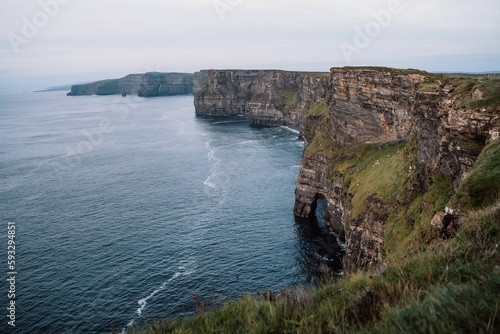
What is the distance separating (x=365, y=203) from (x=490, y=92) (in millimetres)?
23640

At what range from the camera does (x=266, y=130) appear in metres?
187

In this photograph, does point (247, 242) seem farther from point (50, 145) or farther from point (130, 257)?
point (50, 145)

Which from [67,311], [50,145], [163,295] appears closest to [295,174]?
[163,295]

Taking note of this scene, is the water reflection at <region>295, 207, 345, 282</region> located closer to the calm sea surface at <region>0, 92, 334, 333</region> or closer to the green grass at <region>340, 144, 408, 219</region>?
the calm sea surface at <region>0, 92, 334, 333</region>

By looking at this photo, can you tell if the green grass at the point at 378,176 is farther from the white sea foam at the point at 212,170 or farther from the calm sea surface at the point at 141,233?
the white sea foam at the point at 212,170

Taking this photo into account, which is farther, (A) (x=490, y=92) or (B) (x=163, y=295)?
(B) (x=163, y=295)

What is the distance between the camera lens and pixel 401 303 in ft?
32.3

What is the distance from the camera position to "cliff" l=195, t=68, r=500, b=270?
101ft

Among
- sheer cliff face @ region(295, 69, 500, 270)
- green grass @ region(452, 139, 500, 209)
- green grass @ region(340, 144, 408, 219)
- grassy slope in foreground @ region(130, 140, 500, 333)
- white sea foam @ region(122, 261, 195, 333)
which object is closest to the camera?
grassy slope in foreground @ region(130, 140, 500, 333)

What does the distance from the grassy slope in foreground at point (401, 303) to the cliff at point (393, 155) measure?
4086mm

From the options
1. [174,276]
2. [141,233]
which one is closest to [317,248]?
[174,276]

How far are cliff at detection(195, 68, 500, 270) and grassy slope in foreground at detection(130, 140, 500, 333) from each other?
161 inches

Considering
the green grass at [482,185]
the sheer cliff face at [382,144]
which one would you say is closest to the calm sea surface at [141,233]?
the sheer cliff face at [382,144]

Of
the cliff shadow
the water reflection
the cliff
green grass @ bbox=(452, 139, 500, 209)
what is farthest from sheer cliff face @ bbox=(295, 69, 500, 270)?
green grass @ bbox=(452, 139, 500, 209)
